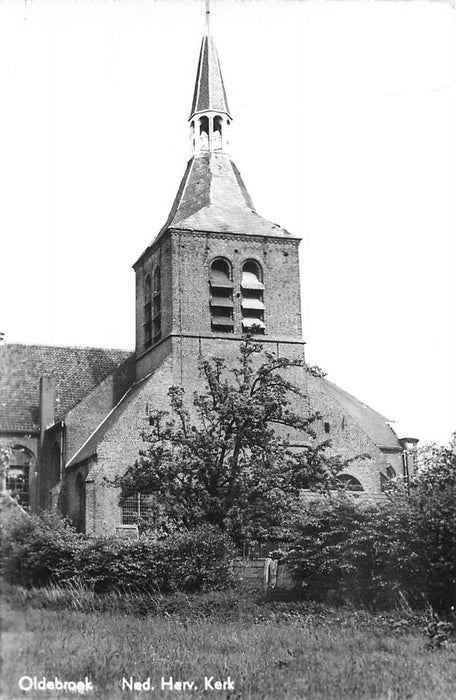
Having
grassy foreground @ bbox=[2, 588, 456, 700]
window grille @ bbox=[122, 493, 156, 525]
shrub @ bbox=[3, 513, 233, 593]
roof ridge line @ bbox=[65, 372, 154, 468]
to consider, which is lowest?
grassy foreground @ bbox=[2, 588, 456, 700]

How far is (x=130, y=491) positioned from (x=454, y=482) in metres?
11.7

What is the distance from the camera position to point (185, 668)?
433 inches

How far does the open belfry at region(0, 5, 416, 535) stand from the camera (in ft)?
114

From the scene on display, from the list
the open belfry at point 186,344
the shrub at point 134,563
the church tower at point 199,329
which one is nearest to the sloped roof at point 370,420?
the open belfry at point 186,344

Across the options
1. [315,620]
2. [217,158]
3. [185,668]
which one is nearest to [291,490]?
[315,620]

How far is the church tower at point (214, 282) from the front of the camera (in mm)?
36594

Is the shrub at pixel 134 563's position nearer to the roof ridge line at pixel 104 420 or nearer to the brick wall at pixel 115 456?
the brick wall at pixel 115 456

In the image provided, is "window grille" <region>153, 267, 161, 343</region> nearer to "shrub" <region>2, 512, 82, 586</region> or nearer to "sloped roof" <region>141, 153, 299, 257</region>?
"sloped roof" <region>141, 153, 299, 257</region>

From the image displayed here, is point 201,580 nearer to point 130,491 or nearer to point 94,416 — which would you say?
point 130,491

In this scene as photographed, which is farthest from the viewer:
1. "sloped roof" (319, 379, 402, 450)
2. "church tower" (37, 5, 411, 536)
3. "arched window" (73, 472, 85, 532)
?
"sloped roof" (319, 379, 402, 450)

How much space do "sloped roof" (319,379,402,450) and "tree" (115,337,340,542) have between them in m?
14.0

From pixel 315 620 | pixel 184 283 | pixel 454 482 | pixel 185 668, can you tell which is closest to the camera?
pixel 185 668

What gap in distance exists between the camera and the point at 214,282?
37094 mm

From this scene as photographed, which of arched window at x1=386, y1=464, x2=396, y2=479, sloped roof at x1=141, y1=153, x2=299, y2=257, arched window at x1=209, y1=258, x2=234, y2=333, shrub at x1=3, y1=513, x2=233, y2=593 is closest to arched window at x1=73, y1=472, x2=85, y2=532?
arched window at x1=209, y1=258, x2=234, y2=333
